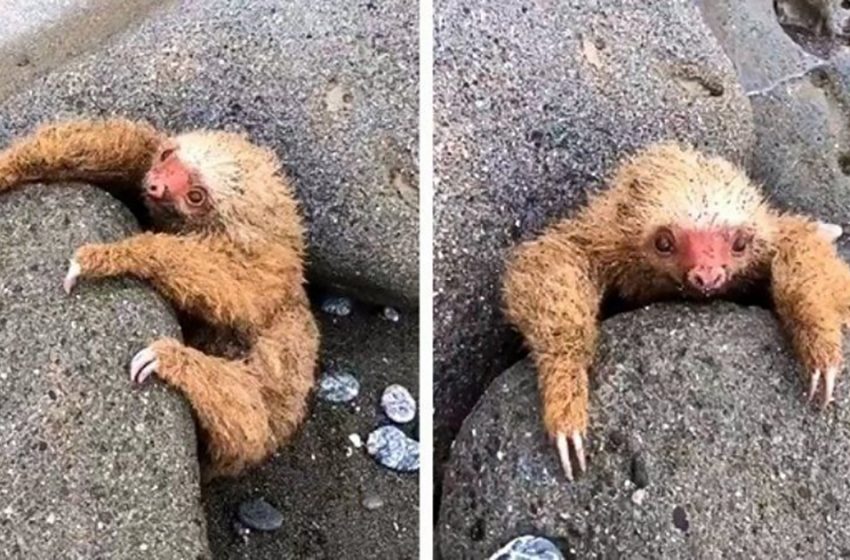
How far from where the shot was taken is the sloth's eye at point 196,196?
1.05 meters

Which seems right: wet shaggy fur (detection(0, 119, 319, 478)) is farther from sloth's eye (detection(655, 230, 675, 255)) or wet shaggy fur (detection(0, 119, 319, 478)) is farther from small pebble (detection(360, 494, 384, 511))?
sloth's eye (detection(655, 230, 675, 255))

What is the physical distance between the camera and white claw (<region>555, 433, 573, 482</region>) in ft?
2.98

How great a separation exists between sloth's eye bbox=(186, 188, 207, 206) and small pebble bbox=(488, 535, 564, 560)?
335 millimetres

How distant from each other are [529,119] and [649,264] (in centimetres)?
14

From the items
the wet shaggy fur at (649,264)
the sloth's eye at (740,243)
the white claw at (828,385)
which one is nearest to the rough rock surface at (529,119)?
the wet shaggy fur at (649,264)

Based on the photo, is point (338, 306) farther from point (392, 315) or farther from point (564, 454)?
point (564, 454)

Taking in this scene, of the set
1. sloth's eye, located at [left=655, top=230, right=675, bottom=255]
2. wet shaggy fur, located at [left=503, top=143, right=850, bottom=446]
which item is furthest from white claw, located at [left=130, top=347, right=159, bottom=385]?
sloth's eye, located at [left=655, top=230, right=675, bottom=255]

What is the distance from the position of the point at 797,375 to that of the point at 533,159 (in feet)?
0.84

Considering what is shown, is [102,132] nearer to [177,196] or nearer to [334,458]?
[177,196]

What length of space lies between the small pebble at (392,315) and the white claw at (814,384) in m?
0.33

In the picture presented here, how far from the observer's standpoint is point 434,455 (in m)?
1.02

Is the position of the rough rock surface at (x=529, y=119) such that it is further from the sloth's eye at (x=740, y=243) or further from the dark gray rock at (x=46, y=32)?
the dark gray rock at (x=46, y=32)

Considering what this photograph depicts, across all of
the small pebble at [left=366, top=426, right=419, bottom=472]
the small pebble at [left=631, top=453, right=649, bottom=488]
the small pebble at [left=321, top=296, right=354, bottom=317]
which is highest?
the small pebble at [left=631, top=453, right=649, bottom=488]

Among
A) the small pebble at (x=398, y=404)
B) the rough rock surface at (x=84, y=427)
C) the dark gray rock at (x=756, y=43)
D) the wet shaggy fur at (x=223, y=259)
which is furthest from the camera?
the dark gray rock at (x=756, y=43)
